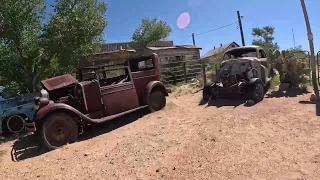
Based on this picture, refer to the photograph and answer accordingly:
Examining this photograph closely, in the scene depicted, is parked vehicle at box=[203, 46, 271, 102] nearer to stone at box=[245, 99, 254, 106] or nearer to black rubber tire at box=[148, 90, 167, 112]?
stone at box=[245, 99, 254, 106]

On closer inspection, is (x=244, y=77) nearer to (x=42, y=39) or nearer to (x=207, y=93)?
(x=207, y=93)

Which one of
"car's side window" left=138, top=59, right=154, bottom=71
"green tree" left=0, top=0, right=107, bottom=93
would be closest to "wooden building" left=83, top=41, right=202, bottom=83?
"green tree" left=0, top=0, right=107, bottom=93

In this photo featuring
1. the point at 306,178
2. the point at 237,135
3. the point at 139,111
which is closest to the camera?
the point at 306,178

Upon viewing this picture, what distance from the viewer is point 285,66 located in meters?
10.9

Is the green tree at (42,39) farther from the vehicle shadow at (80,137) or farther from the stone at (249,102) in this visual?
the stone at (249,102)

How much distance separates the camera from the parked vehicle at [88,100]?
273 inches

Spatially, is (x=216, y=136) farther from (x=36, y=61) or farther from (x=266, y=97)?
(x=36, y=61)

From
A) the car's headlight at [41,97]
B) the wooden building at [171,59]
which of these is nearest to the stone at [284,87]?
the wooden building at [171,59]

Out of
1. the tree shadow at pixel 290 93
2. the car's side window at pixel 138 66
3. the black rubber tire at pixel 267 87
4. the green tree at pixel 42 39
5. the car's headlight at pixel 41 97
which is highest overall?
the green tree at pixel 42 39

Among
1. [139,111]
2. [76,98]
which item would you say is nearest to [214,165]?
[76,98]

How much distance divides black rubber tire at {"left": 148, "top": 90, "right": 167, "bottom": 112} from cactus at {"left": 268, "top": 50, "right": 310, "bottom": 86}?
4603mm

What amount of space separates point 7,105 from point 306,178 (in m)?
8.82

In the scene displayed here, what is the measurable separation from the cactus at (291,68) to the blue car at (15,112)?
28.5 feet

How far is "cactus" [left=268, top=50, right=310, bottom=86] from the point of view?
10.5 m
